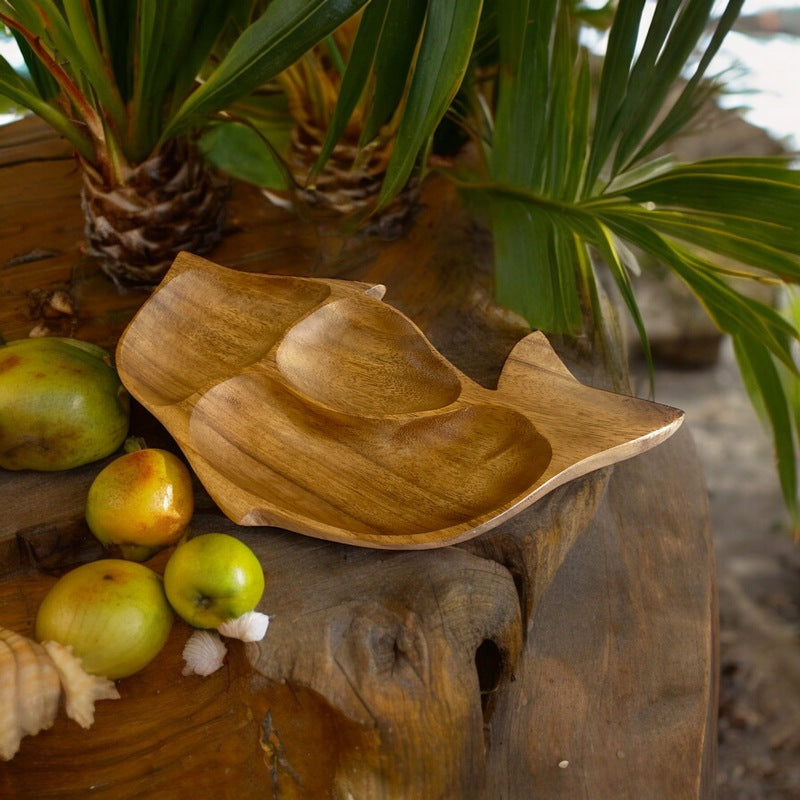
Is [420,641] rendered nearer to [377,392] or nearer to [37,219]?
[377,392]

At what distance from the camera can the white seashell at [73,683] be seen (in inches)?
23.9

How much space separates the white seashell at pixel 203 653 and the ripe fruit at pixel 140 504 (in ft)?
0.28

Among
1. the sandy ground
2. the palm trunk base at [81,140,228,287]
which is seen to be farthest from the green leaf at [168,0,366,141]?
the sandy ground

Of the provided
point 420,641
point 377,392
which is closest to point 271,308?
point 377,392

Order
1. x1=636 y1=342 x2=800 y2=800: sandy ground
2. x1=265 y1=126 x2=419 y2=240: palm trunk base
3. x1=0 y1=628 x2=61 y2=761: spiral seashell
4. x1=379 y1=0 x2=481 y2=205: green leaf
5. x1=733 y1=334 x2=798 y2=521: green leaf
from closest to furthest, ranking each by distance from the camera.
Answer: x1=0 y1=628 x2=61 y2=761: spiral seashell → x1=379 y1=0 x2=481 y2=205: green leaf → x1=733 y1=334 x2=798 y2=521: green leaf → x1=265 y1=126 x2=419 y2=240: palm trunk base → x1=636 y1=342 x2=800 y2=800: sandy ground

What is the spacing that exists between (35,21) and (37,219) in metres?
0.31

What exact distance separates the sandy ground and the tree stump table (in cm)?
65

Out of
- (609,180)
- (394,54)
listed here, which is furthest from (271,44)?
(609,180)

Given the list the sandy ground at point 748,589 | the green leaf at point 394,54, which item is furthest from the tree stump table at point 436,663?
the sandy ground at point 748,589

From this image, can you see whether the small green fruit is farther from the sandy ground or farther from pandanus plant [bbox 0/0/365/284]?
the sandy ground

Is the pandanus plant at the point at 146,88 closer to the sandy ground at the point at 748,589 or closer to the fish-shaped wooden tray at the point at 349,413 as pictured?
the fish-shaped wooden tray at the point at 349,413

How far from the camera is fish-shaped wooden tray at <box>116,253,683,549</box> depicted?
0.69 m

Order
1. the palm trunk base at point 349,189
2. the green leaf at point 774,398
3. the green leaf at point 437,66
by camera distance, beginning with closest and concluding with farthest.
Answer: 1. the green leaf at point 437,66
2. the green leaf at point 774,398
3. the palm trunk base at point 349,189

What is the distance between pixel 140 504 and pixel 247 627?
135 mm
